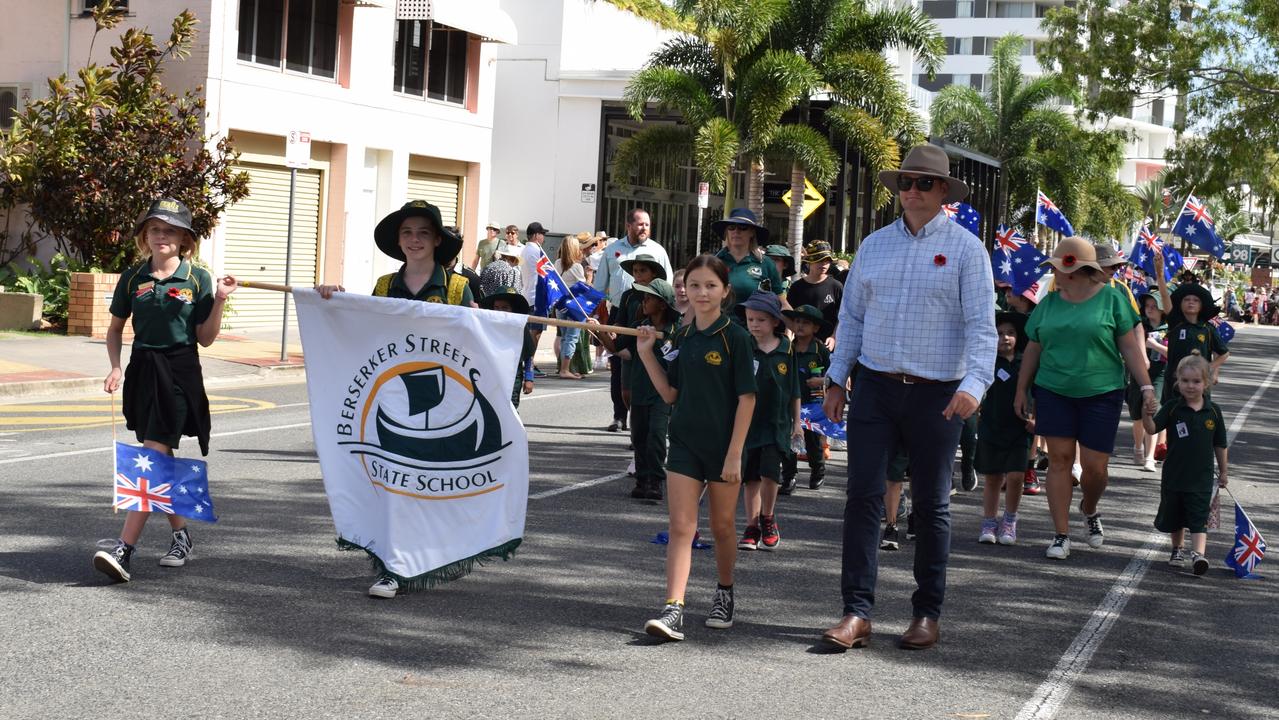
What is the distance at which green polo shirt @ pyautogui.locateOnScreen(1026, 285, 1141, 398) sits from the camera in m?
8.55

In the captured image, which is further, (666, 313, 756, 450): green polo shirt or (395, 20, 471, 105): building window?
(395, 20, 471, 105): building window

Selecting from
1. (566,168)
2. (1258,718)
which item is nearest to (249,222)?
(566,168)

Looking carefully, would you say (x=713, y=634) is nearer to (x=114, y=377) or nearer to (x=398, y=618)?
(x=398, y=618)

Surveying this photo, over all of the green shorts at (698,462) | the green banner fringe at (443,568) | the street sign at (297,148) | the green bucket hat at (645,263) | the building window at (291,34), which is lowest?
the green banner fringe at (443,568)

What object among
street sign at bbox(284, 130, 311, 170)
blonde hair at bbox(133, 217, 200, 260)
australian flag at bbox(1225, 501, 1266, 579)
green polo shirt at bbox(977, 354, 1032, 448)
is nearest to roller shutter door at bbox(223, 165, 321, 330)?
street sign at bbox(284, 130, 311, 170)

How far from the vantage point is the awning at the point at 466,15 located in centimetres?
2702

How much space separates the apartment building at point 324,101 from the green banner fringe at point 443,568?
1690 centimetres

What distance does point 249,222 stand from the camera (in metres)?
25.0

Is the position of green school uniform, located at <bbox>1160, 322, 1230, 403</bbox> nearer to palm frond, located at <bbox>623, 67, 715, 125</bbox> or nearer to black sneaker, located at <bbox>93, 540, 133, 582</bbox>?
black sneaker, located at <bbox>93, 540, 133, 582</bbox>

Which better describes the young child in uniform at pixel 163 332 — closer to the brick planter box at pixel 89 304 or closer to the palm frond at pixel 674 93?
the brick planter box at pixel 89 304

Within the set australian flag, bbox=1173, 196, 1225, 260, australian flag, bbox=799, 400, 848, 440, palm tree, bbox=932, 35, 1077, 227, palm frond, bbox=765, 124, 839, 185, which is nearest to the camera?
australian flag, bbox=799, 400, 848, 440

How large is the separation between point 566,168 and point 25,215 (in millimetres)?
18096

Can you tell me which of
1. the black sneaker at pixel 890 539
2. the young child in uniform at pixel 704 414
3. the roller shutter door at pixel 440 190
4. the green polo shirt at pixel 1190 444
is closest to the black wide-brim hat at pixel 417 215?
the young child in uniform at pixel 704 414

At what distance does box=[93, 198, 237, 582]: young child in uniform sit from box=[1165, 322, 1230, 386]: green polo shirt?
8.30 metres
